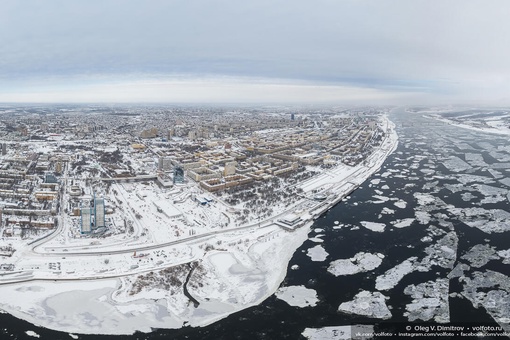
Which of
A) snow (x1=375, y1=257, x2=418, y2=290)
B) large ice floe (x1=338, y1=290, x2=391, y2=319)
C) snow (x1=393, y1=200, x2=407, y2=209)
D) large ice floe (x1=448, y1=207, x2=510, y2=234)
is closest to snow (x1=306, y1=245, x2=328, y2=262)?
snow (x1=375, y1=257, x2=418, y2=290)

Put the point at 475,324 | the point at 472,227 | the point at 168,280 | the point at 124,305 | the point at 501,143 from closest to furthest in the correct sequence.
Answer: the point at 475,324
the point at 124,305
the point at 168,280
the point at 472,227
the point at 501,143

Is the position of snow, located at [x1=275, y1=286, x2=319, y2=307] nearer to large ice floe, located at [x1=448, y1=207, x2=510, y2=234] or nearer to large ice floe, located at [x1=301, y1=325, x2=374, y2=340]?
large ice floe, located at [x1=301, y1=325, x2=374, y2=340]

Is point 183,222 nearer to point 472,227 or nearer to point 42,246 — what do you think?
point 42,246

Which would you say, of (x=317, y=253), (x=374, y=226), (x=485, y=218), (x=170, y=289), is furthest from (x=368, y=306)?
(x=485, y=218)

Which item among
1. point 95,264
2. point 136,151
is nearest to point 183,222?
point 95,264

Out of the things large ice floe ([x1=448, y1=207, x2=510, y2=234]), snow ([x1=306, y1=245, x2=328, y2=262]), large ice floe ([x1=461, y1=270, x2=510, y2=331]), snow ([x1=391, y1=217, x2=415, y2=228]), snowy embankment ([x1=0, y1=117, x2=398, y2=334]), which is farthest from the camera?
snow ([x1=391, y1=217, x2=415, y2=228])

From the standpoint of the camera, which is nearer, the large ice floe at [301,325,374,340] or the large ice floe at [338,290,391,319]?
the large ice floe at [301,325,374,340]

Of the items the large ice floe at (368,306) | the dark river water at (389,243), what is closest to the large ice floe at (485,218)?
the dark river water at (389,243)

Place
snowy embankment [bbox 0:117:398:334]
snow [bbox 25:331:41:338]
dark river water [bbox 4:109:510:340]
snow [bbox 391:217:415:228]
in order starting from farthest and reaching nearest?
1. snow [bbox 391:217:415:228]
2. snowy embankment [bbox 0:117:398:334]
3. dark river water [bbox 4:109:510:340]
4. snow [bbox 25:331:41:338]
